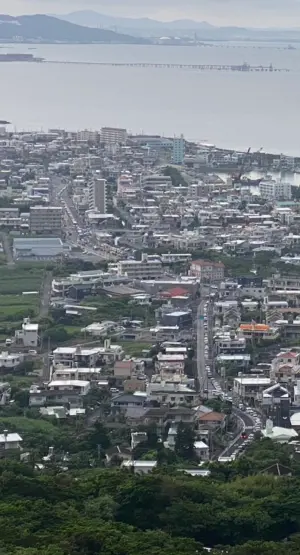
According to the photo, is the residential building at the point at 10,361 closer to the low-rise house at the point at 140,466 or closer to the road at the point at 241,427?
the road at the point at 241,427

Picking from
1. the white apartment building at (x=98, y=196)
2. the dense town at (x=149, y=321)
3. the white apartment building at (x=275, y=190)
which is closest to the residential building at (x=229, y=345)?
the dense town at (x=149, y=321)

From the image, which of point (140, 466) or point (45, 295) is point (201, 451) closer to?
point (140, 466)

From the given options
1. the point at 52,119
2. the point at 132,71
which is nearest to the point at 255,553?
the point at 52,119

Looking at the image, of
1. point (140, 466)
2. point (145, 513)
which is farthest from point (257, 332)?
point (145, 513)

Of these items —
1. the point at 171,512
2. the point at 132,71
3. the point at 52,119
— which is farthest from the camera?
the point at 132,71

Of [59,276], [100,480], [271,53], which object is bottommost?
[271,53]

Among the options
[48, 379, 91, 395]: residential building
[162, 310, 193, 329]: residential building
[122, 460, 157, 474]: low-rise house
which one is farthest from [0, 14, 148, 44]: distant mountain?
[122, 460, 157, 474]: low-rise house

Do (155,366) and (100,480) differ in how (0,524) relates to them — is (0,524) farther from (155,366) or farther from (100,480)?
(155,366)
